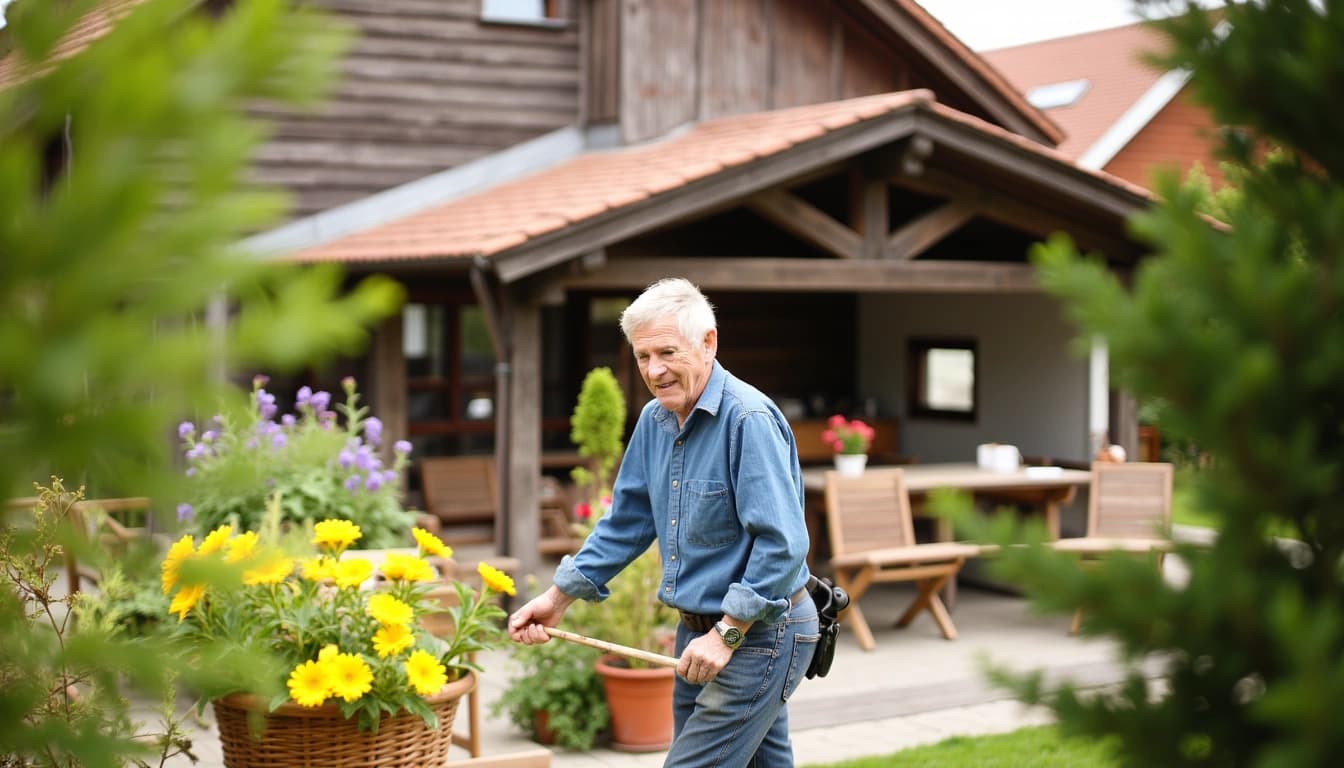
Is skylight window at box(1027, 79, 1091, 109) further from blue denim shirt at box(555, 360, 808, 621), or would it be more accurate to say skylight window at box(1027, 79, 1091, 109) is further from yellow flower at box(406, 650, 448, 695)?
yellow flower at box(406, 650, 448, 695)

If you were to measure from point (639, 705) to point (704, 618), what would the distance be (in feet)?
9.36

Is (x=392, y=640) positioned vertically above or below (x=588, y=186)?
below

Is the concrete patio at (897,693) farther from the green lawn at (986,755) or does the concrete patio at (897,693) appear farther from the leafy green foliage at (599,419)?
the leafy green foliage at (599,419)

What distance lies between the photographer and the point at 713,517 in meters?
4.01

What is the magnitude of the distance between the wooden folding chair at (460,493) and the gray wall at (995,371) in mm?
3934

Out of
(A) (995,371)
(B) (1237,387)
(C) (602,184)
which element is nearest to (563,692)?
(C) (602,184)

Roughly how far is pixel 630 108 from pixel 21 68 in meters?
11.7

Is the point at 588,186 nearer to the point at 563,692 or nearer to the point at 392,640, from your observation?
the point at 563,692

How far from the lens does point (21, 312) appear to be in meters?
1.15

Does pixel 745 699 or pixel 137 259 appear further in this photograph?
pixel 745 699

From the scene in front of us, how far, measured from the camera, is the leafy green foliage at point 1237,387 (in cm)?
145

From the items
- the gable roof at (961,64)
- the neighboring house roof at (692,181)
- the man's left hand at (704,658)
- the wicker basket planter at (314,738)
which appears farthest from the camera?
the gable roof at (961,64)

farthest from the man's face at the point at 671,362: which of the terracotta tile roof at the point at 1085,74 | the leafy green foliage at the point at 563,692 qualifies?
the terracotta tile roof at the point at 1085,74

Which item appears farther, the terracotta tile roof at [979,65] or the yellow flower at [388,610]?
the terracotta tile roof at [979,65]
